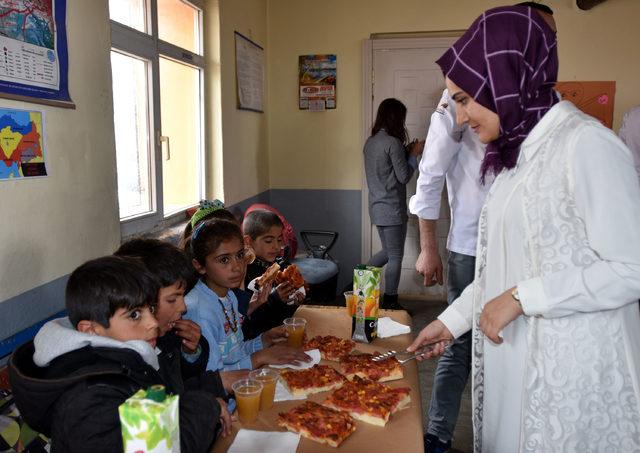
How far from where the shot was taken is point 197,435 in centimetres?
109

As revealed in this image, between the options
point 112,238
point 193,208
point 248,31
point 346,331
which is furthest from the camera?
point 248,31

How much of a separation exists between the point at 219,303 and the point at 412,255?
3.46m

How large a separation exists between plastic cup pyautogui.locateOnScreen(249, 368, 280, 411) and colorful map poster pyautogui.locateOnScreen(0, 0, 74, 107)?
112 centimetres

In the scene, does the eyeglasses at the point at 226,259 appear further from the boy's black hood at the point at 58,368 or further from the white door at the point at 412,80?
the white door at the point at 412,80

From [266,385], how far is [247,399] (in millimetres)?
76

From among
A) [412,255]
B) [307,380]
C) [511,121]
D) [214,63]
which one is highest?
[214,63]

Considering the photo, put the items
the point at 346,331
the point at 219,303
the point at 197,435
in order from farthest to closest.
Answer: the point at 346,331 < the point at 219,303 < the point at 197,435

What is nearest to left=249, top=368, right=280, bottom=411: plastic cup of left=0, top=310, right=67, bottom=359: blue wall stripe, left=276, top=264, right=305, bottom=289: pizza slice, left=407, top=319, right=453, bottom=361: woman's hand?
left=407, top=319, right=453, bottom=361: woman's hand

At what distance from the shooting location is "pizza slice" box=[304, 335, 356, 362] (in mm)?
1715

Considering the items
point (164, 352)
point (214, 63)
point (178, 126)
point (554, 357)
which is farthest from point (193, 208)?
point (554, 357)

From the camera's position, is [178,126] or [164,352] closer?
[164,352]

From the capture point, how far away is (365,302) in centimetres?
182

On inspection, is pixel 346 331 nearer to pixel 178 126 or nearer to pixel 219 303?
pixel 219 303

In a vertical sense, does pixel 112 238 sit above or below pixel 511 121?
below
